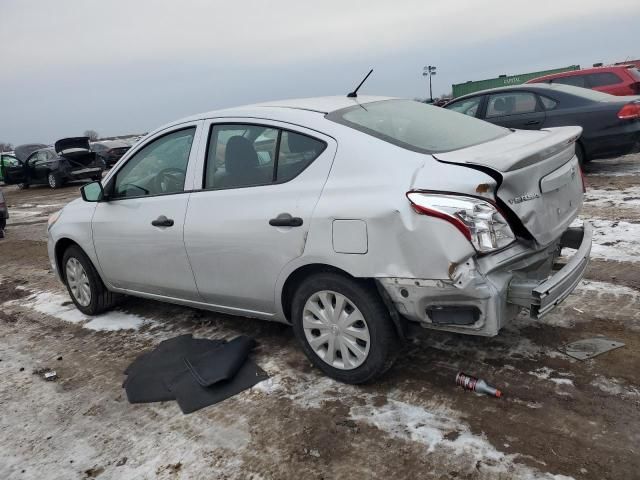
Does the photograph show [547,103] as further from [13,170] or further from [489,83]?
[489,83]

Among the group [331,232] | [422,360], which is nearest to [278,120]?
[331,232]

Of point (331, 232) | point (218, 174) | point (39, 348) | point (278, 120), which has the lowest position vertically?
point (39, 348)

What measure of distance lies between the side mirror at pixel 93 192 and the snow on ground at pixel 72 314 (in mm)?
1135

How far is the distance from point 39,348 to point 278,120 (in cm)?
289

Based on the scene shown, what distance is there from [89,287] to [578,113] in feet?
24.3

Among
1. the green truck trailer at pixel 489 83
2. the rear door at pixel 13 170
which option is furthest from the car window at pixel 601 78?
the green truck trailer at pixel 489 83

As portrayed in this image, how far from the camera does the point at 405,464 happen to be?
2.52 metres

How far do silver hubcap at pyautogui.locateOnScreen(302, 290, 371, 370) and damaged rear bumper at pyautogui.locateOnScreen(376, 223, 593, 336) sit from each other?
0.29 m

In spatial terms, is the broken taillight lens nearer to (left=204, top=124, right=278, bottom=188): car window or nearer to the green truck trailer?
(left=204, top=124, right=278, bottom=188): car window

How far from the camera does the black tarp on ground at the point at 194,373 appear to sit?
11.1 feet

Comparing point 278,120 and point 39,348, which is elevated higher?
point 278,120

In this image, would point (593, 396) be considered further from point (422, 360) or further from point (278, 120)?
point (278, 120)

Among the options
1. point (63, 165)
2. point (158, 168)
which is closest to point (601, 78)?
point (158, 168)

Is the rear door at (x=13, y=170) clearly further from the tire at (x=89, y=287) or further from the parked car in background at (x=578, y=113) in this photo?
the parked car in background at (x=578, y=113)
